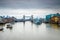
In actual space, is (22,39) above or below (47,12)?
below

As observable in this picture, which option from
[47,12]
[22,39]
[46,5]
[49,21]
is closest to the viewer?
[22,39]

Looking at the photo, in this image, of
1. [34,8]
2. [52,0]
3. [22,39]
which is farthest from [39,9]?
[22,39]

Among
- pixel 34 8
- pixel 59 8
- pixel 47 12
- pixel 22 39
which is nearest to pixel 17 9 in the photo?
pixel 34 8

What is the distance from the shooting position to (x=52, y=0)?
56.5 inches

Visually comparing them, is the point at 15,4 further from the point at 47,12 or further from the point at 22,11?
the point at 47,12

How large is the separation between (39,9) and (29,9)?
0.30ft

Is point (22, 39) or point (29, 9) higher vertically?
point (29, 9)

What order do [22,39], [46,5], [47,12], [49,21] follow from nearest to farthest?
1. [22,39]
2. [49,21]
3. [47,12]
4. [46,5]

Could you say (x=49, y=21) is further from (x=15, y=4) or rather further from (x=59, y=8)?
(x=15, y=4)

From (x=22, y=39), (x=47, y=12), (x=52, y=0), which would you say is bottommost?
(x=22, y=39)

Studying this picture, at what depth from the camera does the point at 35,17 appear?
126 cm

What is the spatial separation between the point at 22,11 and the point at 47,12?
224 mm

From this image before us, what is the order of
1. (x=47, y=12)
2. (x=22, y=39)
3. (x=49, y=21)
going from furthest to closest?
(x=47, y=12) → (x=49, y=21) → (x=22, y=39)

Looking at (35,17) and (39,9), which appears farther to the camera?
(39,9)
